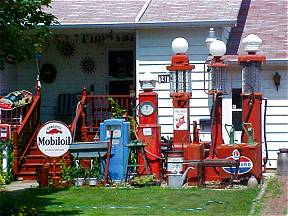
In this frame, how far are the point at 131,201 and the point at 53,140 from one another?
3.16 meters

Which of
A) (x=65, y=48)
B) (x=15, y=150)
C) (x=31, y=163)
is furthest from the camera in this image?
(x=65, y=48)

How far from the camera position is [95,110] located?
17516 millimetres

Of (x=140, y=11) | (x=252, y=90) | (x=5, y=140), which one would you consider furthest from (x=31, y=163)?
(x=252, y=90)

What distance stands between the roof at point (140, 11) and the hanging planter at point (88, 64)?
1.38 meters

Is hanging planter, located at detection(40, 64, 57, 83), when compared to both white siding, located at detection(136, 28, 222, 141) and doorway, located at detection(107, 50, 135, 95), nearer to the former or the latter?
doorway, located at detection(107, 50, 135, 95)

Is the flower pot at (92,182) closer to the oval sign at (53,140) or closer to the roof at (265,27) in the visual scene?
the oval sign at (53,140)

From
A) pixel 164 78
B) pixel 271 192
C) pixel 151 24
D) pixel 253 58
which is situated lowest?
pixel 271 192

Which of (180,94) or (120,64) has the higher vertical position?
(120,64)

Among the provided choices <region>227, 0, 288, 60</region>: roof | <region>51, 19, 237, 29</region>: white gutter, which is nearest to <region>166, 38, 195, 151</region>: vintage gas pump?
<region>51, 19, 237, 29</region>: white gutter

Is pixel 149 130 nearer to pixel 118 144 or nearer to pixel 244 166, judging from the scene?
pixel 118 144

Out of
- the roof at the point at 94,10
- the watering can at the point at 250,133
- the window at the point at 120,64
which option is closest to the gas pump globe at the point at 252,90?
the watering can at the point at 250,133

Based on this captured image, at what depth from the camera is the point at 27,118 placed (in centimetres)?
1655

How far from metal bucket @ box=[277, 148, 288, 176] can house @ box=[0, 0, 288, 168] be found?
210 centimetres

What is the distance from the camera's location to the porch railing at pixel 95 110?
53.9 ft
